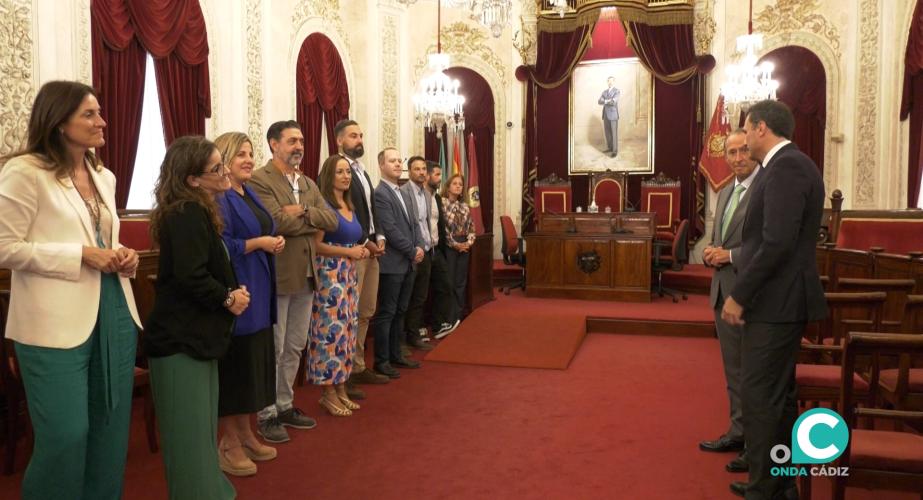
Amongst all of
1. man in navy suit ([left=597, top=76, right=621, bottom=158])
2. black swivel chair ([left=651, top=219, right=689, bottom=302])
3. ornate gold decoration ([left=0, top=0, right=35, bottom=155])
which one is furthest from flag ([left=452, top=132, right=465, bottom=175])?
ornate gold decoration ([left=0, top=0, right=35, bottom=155])

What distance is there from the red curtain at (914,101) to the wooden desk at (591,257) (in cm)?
283

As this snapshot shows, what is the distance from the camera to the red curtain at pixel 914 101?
23.5 ft

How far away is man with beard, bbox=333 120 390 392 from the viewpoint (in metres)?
4.02

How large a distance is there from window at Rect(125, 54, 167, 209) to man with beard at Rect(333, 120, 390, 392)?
2556 mm

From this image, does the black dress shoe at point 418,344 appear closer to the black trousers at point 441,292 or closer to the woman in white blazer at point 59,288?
the black trousers at point 441,292

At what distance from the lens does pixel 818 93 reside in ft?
29.2

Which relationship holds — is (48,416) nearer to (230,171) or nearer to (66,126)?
(66,126)

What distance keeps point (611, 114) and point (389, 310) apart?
644cm

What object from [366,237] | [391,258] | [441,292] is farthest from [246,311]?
[441,292]

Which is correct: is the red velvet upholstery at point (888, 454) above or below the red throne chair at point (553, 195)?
below

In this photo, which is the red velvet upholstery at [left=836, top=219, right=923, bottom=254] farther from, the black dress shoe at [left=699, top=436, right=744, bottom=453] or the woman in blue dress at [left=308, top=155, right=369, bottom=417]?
the woman in blue dress at [left=308, top=155, right=369, bottom=417]

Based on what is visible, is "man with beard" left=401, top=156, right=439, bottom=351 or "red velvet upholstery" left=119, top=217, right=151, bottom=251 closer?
→ "red velvet upholstery" left=119, top=217, right=151, bottom=251

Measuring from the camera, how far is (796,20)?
29.7ft

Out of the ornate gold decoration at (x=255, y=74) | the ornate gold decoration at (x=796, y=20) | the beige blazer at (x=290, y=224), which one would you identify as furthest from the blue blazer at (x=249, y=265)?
the ornate gold decoration at (x=796, y=20)
